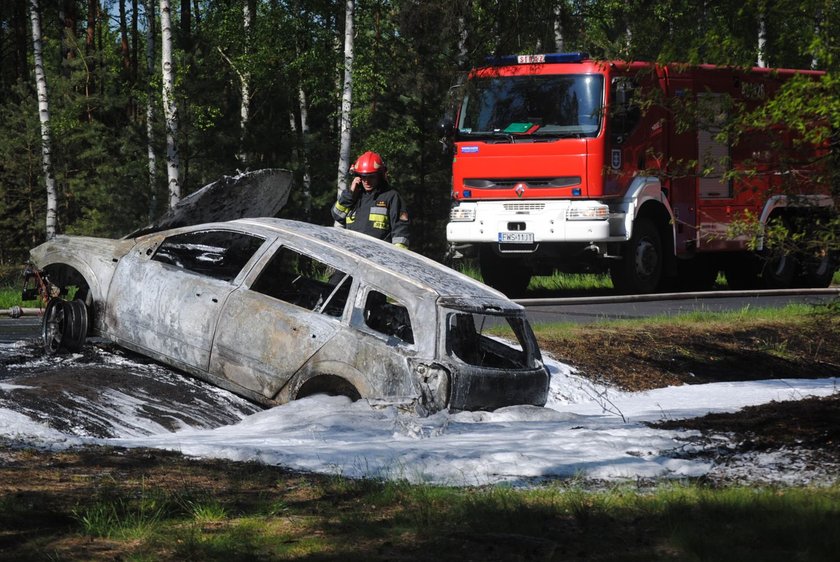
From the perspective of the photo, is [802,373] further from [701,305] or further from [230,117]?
[230,117]

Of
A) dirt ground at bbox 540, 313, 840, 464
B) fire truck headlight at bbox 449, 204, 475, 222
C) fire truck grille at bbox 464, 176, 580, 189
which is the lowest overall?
dirt ground at bbox 540, 313, 840, 464

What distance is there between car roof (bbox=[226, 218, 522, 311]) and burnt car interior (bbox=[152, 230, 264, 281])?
0.66 meters

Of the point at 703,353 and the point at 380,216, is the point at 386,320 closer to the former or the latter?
the point at 380,216

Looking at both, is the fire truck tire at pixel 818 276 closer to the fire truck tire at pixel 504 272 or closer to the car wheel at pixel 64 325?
the fire truck tire at pixel 504 272

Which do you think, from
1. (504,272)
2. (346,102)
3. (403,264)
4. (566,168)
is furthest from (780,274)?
(403,264)

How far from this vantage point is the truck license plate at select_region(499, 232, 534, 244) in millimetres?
17422

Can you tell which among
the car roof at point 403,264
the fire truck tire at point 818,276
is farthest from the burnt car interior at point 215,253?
the fire truck tire at point 818,276

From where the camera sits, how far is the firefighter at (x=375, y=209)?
11320mm

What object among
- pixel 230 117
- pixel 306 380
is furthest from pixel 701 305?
pixel 230 117

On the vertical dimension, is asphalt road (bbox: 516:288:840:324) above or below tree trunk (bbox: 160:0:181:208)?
below

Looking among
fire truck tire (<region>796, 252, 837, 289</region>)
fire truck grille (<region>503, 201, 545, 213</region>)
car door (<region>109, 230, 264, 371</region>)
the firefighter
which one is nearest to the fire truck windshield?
fire truck grille (<region>503, 201, 545, 213</region>)

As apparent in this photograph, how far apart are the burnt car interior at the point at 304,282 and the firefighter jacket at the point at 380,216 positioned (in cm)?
88

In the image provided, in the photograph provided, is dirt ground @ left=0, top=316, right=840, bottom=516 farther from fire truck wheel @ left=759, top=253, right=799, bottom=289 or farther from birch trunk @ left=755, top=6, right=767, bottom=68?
fire truck wheel @ left=759, top=253, right=799, bottom=289

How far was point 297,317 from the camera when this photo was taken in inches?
326
